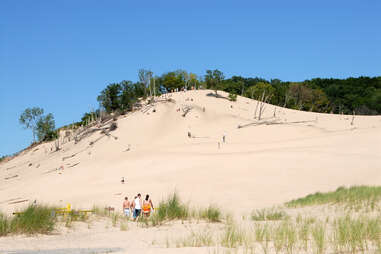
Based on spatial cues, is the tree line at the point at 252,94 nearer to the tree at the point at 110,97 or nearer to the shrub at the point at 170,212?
the tree at the point at 110,97

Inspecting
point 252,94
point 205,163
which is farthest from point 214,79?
point 205,163

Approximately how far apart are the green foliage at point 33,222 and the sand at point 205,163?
1287 mm

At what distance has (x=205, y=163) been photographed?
31.3m

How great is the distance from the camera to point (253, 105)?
209 feet

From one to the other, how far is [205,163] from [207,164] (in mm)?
417

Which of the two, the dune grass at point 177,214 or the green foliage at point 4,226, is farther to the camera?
the dune grass at point 177,214

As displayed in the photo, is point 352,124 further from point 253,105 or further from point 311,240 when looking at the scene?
point 311,240

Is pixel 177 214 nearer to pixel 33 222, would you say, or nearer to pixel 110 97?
pixel 33 222

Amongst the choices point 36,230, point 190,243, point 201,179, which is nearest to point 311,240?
point 190,243

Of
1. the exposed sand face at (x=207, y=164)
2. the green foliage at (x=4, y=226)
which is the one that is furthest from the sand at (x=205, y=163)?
the green foliage at (x=4, y=226)

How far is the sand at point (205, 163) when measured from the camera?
23.7m

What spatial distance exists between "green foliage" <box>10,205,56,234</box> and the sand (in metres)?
1.29

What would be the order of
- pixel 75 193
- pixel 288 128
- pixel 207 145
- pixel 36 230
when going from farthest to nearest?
pixel 288 128 → pixel 207 145 → pixel 75 193 → pixel 36 230

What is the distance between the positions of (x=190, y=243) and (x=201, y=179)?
1944 cm
